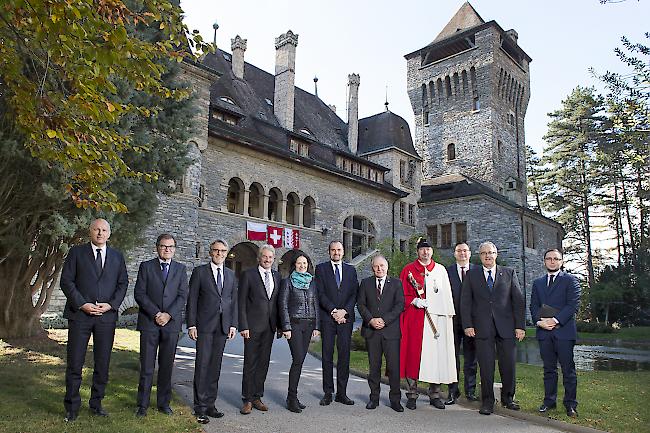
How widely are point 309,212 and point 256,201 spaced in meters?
2.98

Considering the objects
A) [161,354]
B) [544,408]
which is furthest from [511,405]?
[161,354]

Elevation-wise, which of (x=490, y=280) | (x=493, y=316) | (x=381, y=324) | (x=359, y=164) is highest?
(x=359, y=164)

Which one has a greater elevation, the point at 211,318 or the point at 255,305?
the point at 255,305

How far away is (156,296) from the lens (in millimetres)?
5188

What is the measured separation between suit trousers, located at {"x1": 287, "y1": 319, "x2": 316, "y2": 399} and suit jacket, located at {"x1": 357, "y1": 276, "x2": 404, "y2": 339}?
642mm

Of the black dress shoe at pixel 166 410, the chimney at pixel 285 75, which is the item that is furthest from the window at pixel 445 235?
the black dress shoe at pixel 166 410

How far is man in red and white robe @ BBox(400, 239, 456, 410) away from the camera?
6004mm

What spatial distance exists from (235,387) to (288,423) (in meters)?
1.96

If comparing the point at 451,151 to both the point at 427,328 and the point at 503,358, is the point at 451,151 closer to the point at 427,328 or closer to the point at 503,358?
the point at 427,328

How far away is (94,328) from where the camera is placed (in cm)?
491

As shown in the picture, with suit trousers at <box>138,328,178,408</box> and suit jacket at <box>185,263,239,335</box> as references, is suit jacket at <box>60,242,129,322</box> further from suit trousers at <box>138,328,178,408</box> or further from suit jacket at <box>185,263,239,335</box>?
suit jacket at <box>185,263,239,335</box>

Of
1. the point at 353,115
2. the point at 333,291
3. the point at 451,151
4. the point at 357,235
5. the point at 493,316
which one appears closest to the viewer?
the point at 493,316

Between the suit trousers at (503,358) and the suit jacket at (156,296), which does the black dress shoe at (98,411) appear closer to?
the suit jacket at (156,296)

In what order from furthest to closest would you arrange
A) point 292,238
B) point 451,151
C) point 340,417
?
point 451,151
point 292,238
point 340,417
